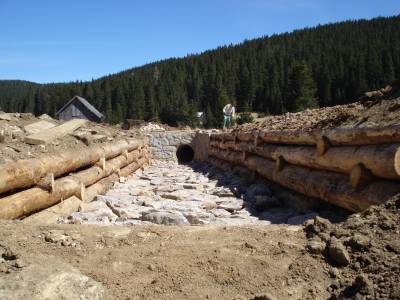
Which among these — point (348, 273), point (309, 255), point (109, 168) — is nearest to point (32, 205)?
point (309, 255)

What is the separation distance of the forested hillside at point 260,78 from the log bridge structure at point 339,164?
114ft

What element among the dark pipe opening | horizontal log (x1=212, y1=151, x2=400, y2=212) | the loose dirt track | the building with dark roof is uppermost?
the building with dark roof

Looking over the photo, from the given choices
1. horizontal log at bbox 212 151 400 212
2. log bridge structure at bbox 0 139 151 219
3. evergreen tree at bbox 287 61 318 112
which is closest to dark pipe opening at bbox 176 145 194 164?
log bridge structure at bbox 0 139 151 219

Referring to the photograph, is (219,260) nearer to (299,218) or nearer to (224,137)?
(299,218)

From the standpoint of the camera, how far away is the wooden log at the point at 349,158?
3.76 metres

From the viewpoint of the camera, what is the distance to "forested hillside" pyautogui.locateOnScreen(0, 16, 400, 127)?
5703 cm

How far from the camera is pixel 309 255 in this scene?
283cm

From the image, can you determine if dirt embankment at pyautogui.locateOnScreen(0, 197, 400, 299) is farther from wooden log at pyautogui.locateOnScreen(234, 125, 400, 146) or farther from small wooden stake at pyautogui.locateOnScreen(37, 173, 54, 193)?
small wooden stake at pyautogui.locateOnScreen(37, 173, 54, 193)

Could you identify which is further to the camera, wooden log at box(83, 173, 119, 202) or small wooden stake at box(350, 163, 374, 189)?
wooden log at box(83, 173, 119, 202)

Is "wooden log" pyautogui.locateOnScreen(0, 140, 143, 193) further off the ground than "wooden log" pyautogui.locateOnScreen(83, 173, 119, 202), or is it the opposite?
"wooden log" pyautogui.locateOnScreen(0, 140, 143, 193)

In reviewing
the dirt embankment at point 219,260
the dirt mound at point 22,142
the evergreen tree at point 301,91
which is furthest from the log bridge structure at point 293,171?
the evergreen tree at point 301,91

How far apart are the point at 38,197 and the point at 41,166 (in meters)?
0.41

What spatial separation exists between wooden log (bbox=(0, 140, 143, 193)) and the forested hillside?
117 ft

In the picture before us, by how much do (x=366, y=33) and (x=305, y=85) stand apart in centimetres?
4883
